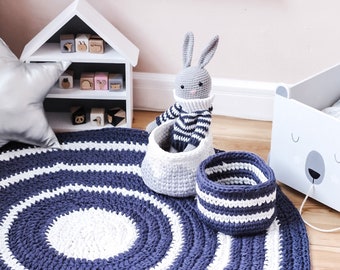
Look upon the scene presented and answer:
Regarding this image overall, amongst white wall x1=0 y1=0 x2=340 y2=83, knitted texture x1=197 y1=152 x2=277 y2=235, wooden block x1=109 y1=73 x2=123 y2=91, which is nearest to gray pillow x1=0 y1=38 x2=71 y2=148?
wooden block x1=109 y1=73 x2=123 y2=91

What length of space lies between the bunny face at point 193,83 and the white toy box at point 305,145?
0.64 feet

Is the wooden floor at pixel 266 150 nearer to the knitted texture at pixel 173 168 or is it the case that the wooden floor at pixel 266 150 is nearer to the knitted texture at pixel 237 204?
the knitted texture at pixel 237 204

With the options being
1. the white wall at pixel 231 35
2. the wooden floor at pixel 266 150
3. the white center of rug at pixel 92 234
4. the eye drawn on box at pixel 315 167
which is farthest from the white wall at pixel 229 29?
the white center of rug at pixel 92 234

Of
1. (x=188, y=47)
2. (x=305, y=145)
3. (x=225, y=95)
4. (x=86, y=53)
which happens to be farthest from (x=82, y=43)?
(x=305, y=145)

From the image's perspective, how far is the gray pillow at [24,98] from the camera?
5.32ft

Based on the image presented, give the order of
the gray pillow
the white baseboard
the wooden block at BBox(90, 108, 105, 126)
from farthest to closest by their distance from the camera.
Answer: the white baseboard
the wooden block at BBox(90, 108, 105, 126)
the gray pillow

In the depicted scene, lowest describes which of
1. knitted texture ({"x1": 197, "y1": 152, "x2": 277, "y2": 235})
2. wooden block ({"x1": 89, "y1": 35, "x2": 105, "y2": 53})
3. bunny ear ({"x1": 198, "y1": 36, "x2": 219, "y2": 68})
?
knitted texture ({"x1": 197, "y1": 152, "x2": 277, "y2": 235})

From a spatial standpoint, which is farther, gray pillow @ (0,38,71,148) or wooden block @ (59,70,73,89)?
wooden block @ (59,70,73,89)

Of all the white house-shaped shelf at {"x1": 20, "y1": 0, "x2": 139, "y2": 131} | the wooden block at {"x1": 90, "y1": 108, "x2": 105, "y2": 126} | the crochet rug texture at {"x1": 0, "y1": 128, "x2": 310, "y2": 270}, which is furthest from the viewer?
the wooden block at {"x1": 90, "y1": 108, "x2": 105, "y2": 126}

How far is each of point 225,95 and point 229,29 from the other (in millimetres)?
217

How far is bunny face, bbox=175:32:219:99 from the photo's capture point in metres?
1.51

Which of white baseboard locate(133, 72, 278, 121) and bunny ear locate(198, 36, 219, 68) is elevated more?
bunny ear locate(198, 36, 219, 68)

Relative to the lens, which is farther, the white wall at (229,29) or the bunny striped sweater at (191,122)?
the white wall at (229,29)

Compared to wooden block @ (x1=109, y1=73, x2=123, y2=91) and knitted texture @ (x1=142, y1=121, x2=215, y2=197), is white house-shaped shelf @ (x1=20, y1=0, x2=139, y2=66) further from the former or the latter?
knitted texture @ (x1=142, y1=121, x2=215, y2=197)
